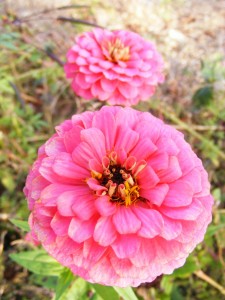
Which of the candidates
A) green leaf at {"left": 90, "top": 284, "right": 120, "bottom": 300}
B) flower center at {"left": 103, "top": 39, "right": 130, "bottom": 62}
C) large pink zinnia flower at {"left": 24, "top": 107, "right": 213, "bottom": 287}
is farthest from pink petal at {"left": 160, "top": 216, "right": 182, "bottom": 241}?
flower center at {"left": 103, "top": 39, "right": 130, "bottom": 62}

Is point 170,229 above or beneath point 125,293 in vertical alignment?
above

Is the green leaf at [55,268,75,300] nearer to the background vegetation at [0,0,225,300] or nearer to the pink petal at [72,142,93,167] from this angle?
the background vegetation at [0,0,225,300]

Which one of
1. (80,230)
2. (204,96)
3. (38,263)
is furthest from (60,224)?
(204,96)

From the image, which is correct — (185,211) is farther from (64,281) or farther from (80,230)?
(64,281)

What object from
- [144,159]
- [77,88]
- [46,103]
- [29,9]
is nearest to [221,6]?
[29,9]

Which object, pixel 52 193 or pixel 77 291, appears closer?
pixel 52 193

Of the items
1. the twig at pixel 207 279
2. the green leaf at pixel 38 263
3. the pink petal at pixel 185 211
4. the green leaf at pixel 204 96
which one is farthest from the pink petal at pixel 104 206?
the green leaf at pixel 204 96

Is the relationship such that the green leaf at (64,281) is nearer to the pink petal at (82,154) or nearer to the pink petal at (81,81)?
the pink petal at (82,154)
